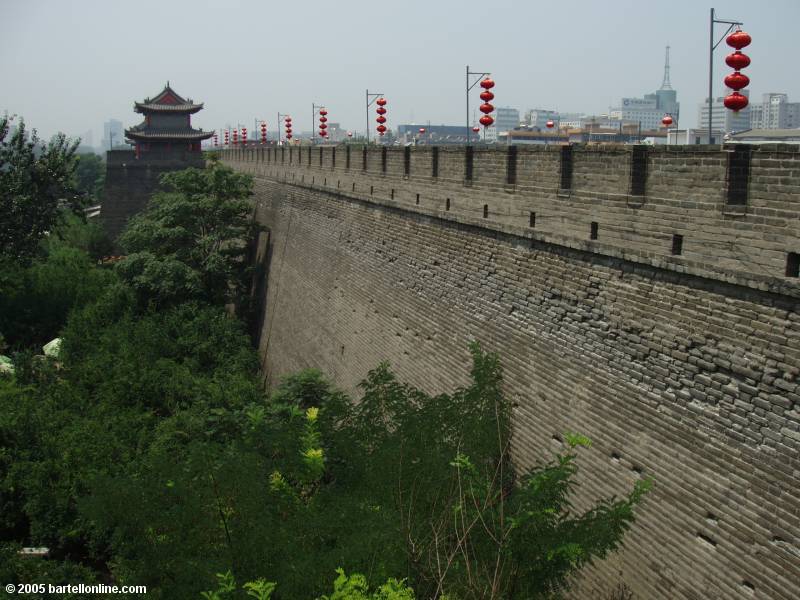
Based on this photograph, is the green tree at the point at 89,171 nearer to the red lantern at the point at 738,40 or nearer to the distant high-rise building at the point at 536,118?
the distant high-rise building at the point at 536,118

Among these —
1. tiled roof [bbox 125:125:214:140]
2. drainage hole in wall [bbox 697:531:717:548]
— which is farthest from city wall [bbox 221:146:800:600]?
tiled roof [bbox 125:125:214:140]

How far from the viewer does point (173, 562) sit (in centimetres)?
564

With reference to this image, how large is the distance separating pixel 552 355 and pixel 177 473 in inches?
128

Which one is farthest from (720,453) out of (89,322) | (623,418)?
(89,322)

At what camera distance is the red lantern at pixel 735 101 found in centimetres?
502

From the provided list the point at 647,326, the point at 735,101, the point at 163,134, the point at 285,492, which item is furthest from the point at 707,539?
the point at 163,134

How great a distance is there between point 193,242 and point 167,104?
58.1ft

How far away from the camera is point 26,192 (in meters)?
19.0

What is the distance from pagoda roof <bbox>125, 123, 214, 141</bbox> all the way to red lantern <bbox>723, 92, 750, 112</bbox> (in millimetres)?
29916

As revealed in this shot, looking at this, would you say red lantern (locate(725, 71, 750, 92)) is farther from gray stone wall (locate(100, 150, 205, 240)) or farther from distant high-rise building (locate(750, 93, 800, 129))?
gray stone wall (locate(100, 150, 205, 240))

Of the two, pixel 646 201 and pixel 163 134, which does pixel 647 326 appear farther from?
pixel 163 134

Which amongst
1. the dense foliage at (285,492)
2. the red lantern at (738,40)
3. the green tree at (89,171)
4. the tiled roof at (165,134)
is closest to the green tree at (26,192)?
the dense foliage at (285,492)

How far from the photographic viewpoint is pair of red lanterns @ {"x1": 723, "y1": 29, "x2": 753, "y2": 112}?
5.03 meters

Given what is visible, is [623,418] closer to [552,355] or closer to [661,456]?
[661,456]
